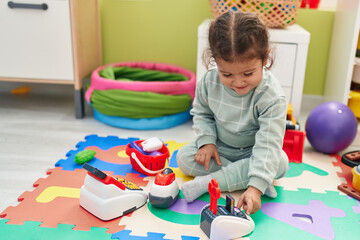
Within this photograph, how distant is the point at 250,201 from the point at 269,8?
0.90m

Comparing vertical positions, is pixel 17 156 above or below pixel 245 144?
below

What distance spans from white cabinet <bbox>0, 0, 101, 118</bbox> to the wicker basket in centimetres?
62

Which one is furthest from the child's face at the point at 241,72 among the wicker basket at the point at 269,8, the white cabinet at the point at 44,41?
the white cabinet at the point at 44,41

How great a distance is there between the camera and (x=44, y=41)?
1.61 m

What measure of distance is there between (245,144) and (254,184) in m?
0.17

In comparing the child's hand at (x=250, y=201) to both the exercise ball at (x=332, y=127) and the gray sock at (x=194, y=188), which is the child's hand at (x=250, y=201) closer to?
the gray sock at (x=194, y=188)

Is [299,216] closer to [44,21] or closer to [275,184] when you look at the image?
[275,184]

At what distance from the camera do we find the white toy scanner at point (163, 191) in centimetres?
99

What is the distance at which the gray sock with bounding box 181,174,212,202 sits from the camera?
104 cm

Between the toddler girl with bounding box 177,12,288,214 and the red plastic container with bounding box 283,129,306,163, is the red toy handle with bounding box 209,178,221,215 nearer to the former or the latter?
the toddler girl with bounding box 177,12,288,214

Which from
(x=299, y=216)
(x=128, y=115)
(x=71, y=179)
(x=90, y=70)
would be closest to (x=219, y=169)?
(x=299, y=216)

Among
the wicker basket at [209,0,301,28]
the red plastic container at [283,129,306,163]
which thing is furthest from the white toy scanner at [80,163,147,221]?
the wicker basket at [209,0,301,28]

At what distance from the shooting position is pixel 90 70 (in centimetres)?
185

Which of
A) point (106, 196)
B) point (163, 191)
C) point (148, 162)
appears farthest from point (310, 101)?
point (106, 196)
